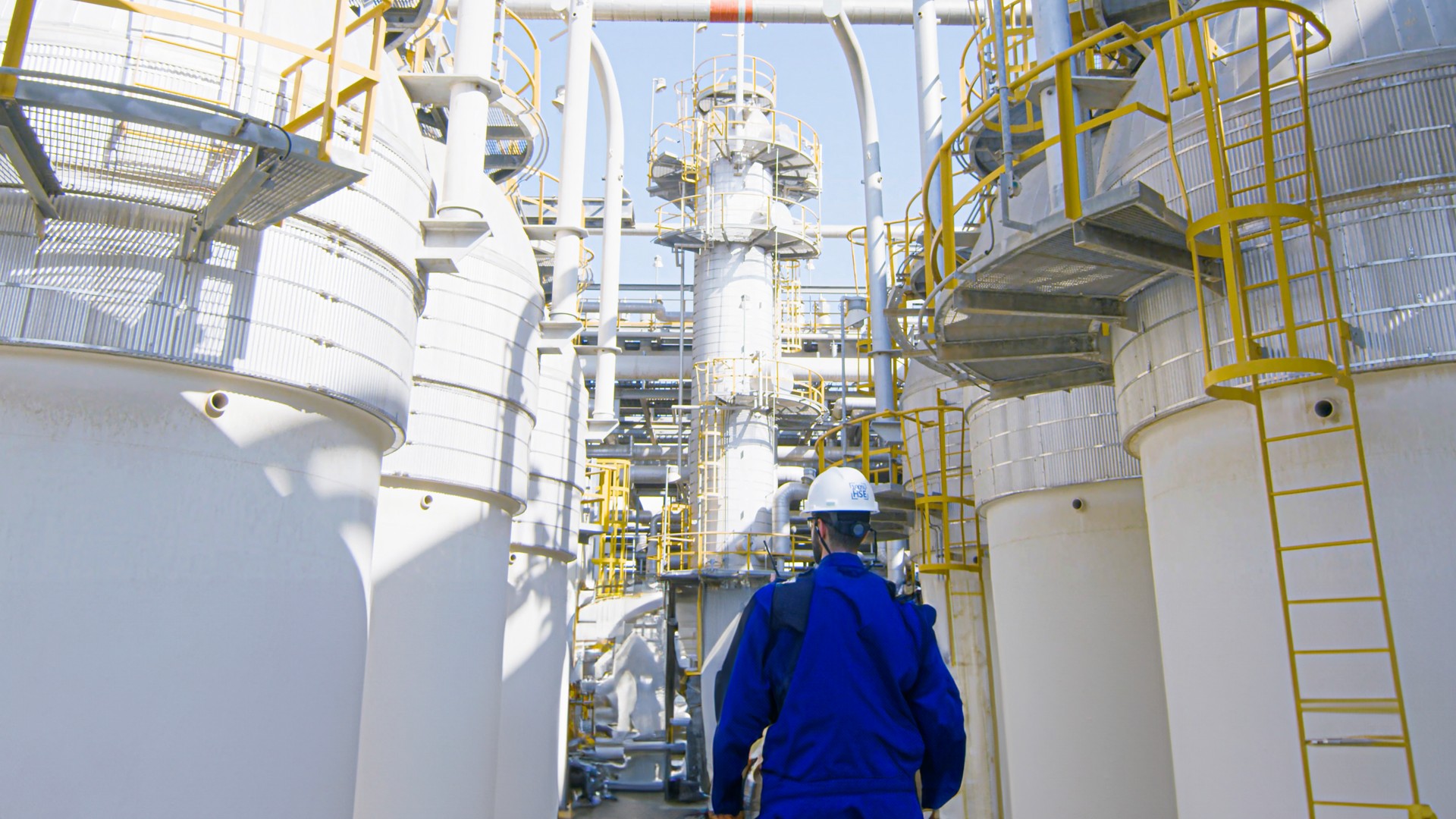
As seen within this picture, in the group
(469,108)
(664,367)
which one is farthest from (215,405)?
(664,367)

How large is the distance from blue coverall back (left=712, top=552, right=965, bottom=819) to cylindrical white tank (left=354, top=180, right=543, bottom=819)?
5824 mm

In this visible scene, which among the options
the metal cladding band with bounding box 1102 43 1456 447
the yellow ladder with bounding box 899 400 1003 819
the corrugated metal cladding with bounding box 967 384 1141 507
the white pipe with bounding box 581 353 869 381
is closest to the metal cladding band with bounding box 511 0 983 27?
the white pipe with bounding box 581 353 869 381

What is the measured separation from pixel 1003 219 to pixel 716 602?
13.6 metres

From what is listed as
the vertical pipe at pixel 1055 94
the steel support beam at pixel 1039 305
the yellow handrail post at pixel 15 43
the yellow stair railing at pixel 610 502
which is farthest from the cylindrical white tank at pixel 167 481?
the yellow stair railing at pixel 610 502

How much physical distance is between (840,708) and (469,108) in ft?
18.0

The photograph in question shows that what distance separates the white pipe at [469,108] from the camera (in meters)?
7.27

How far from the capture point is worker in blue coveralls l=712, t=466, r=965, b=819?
11.2ft

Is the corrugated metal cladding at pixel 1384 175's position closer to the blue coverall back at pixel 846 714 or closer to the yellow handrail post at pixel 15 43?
the blue coverall back at pixel 846 714

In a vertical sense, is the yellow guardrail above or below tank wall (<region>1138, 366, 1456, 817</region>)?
Result: above

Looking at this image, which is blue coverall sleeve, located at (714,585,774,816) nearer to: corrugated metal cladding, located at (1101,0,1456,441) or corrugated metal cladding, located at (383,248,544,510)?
corrugated metal cladding, located at (1101,0,1456,441)

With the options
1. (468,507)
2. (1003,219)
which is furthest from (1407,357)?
(468,507)

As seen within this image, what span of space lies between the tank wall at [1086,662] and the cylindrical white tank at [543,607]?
16.3ft

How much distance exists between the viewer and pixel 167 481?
5.01m

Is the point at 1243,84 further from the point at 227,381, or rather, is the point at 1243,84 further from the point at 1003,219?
the point at 227,381
